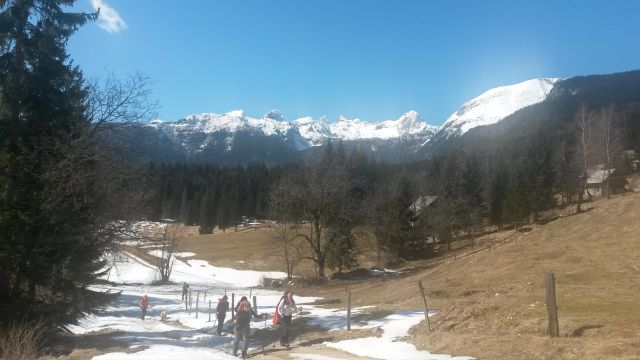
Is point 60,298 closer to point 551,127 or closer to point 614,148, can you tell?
point 614,148

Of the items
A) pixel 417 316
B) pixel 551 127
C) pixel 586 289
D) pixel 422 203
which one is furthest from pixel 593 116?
pixel 551 127

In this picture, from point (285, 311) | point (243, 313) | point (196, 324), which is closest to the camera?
point (243, 313)

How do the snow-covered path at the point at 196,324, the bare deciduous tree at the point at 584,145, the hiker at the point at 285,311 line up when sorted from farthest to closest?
the bare deciduous tree at the point at 584,145, the hiker at the point at 285,311, the snow-covered path at the point at 196,324

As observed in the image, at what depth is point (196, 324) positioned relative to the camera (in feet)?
98.4

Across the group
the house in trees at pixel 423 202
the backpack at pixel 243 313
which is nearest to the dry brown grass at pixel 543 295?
the backpack at pixel 243 313

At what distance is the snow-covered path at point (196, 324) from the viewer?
15.5m

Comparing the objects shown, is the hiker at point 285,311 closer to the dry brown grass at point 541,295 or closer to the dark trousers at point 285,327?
the dark trousers at point 285,327

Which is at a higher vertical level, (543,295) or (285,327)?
(543,295)

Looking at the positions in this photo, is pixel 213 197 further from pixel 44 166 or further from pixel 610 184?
pixel 44 166

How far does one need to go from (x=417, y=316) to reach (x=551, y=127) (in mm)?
149674

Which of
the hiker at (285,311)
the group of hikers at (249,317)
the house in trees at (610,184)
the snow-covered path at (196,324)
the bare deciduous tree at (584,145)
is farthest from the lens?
the house in trees at (610,184)

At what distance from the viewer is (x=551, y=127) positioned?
154 meters

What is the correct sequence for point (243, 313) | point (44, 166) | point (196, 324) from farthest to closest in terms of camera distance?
point (196, 324) → point (243, 313) → point (44, 166)

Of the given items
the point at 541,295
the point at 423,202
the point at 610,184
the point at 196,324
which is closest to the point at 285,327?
the point at 541,295
